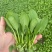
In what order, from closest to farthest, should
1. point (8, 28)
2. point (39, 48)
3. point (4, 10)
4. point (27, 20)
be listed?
1. point (27, 20)
2. point (8, 28)
3. point (39, 48)
4. point (4, 10)

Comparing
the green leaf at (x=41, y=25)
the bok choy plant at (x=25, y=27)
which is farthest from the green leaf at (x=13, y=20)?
the green leaf at (x=41, y=25)

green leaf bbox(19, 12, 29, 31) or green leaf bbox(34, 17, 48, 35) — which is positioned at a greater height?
green leaf bbox(19, 12, 29, 31)

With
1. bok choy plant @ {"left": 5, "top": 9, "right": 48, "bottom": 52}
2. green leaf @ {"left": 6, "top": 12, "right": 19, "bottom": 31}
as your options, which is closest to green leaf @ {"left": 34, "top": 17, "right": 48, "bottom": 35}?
bok choy plant @ {"left": 5, "top": 9, "right": 48, "bottom": 52}

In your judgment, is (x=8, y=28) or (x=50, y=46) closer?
(x=8, y=28)

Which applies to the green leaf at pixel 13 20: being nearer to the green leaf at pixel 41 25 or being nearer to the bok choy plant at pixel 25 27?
the bok choy plant at pixel 25 27

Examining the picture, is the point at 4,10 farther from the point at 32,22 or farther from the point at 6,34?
the point at 32,22

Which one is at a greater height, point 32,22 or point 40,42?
point 32,22

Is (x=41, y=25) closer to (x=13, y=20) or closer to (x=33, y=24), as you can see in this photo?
(x=33, y=24)

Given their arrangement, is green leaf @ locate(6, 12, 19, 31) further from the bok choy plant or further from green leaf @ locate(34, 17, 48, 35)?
green leaf @ locate(34, 17, 48, 35)

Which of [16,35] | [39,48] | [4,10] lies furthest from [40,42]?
[4,10]

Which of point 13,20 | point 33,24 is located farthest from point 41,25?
point 13,20

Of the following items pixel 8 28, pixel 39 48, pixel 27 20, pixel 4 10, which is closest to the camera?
pixel 27 20
